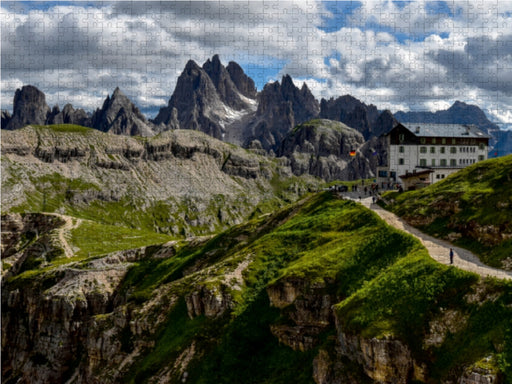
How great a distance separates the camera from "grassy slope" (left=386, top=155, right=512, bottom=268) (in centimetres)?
6875

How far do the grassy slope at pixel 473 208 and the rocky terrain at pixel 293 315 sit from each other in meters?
8.12

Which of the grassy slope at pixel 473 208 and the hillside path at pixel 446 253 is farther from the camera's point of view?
the grassy slope at pixel 473 208

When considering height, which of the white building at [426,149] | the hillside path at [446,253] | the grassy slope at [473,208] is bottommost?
the hillside path at [446,253]

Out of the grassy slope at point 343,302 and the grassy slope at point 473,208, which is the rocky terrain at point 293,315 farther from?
the grassy slope at point 473,208

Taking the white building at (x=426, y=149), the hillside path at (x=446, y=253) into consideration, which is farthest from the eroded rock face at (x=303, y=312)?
the white building at (x=426, y=149)

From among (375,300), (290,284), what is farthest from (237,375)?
(375,300)

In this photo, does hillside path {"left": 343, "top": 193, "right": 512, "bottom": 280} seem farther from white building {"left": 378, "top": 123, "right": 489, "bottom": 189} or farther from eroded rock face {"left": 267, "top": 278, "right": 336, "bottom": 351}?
white building {"left": 378, "top": 123, "right": 489, "bottom": 189}

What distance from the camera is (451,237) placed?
75562 millimetres

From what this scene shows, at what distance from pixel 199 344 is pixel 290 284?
16.1m

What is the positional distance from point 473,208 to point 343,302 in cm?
2983

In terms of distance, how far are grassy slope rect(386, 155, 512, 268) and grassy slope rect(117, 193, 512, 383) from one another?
7.85 m

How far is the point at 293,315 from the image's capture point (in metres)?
70.9

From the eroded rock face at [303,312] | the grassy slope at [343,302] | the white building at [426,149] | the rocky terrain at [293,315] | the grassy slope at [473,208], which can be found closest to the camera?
the grassy slope at [343,302]

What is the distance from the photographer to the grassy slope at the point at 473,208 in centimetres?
6875
